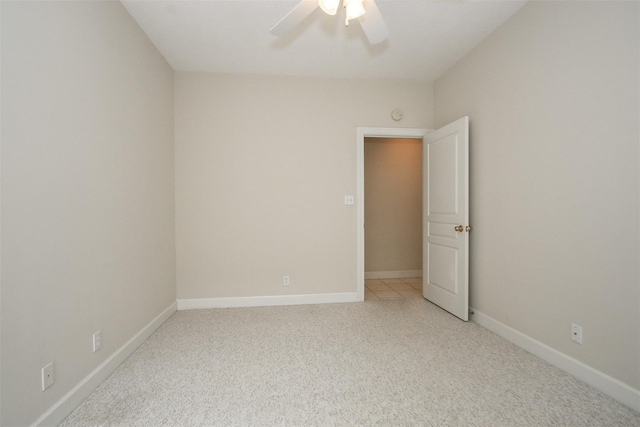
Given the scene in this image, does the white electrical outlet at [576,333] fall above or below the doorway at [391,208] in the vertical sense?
below

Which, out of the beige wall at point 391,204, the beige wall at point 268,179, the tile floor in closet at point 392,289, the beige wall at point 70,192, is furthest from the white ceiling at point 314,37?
the tile floor in closet at point 392,289

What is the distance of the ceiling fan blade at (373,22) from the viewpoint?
5.48 ft

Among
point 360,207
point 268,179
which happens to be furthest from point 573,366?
point 268,179

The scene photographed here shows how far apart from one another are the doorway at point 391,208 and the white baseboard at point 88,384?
3416 mm

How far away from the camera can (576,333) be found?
1.84m

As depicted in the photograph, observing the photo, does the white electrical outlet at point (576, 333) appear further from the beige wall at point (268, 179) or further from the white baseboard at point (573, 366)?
the beige wall at point (268, 179)

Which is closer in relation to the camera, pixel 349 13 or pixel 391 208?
pixel 349 13

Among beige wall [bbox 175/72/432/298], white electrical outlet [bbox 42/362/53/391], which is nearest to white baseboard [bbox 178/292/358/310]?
beige wall [bbox 175/72/432/298]

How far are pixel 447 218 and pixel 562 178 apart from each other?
1.15 meters

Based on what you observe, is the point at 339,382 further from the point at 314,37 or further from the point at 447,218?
the point at 314,37

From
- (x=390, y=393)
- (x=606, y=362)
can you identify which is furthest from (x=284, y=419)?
(x=606, y=362)

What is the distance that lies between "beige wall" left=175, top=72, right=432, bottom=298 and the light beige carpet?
75cm

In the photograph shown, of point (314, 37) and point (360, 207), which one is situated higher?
point (314, 37)

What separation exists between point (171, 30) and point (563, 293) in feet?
12.2
